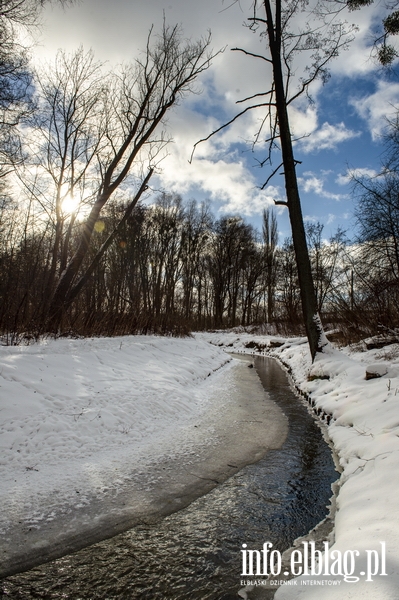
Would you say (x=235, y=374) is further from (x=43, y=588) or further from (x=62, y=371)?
(x=43, y=588)

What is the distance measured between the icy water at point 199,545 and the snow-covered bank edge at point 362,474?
0.93ft

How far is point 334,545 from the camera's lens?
216 centimetres

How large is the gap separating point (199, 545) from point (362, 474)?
1.67 metres

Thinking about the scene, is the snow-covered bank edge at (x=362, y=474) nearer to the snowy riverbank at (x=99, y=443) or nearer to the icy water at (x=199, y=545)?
the icy water at (x=199, y=545)

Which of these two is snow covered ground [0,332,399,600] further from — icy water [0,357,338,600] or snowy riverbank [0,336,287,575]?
icy water [0,357,338,600]

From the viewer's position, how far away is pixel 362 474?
119 inches

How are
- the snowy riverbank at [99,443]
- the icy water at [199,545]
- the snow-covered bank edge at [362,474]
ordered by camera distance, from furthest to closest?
the snowy riverbank at [99,443]
the icy water at [199,545]
the snow-covered bank edge at [362,474]

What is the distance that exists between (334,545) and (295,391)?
21.1 feet

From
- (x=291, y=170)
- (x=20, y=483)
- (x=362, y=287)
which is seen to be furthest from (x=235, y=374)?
(x=20, y=483)

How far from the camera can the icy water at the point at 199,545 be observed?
192 cm

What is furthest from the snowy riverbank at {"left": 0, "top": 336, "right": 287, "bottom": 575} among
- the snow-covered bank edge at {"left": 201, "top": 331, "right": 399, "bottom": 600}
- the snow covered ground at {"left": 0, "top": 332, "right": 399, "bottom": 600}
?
the snow-covered bank edge at {"left": 201, "top": 331, "right": 399, "bottom": 600}

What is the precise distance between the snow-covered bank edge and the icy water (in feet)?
0.93

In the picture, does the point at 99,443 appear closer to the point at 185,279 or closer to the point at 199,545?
the point at 199,545

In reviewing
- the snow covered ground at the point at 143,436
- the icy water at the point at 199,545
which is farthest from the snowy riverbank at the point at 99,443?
the icy water at the point at 199,545
